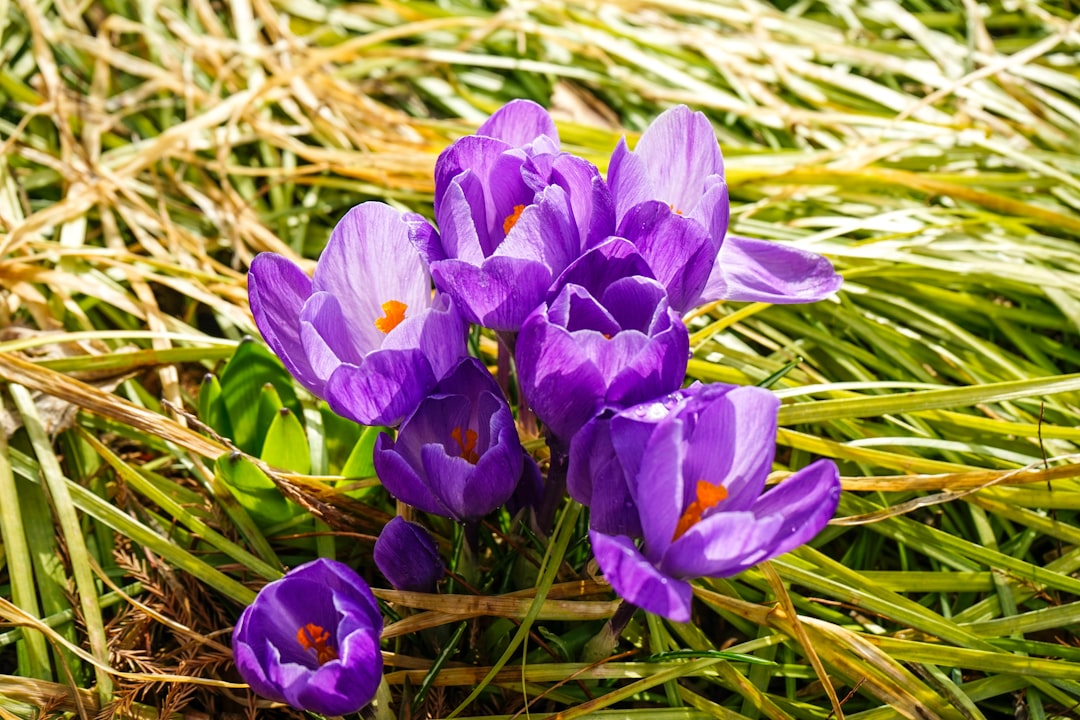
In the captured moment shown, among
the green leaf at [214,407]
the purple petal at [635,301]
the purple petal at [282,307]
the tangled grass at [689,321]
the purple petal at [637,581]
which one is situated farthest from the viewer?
the green leaf at [214,407]

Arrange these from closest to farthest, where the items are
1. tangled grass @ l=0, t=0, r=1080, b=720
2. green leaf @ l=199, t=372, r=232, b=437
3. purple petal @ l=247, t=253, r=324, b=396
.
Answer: purple petal @ l=247, t=253, r=324, b=396 < tangled grass @ l=0, t=0, r=1080, b=720 < green leaf @ l=199, t=372, r=232, b=437

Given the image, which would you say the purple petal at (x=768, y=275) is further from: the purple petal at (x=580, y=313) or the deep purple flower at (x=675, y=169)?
the purple petal at (x=580, y=313)

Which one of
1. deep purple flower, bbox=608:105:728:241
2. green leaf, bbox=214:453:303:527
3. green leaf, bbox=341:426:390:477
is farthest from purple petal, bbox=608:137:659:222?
green leaf, bbox=214:453:303:527

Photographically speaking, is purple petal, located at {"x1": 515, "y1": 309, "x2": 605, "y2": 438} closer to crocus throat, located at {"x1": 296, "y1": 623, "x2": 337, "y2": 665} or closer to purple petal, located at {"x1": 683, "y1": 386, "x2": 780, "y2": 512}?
purple petal, located at {"x1": 683, "y1": 386, "x2": 780, "y2": 512}

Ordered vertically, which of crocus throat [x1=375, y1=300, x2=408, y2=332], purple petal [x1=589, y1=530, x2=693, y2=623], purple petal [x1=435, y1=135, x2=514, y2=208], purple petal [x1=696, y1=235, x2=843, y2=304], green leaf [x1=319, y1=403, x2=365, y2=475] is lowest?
green leaf [x1=319, y1=403, x2=365, y2=475]

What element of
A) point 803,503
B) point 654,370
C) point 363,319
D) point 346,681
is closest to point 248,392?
point 363,319

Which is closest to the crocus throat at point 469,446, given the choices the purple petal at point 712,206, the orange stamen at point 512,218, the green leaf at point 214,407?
the orange stamen at point 512,218

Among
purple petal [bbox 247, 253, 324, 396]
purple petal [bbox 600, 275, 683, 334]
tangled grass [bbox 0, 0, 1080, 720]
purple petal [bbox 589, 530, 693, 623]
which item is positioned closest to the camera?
purple petal [bbox 589, 530, 693, 623]

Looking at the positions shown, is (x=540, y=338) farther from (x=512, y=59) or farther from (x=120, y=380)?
(x=512, y=59)
